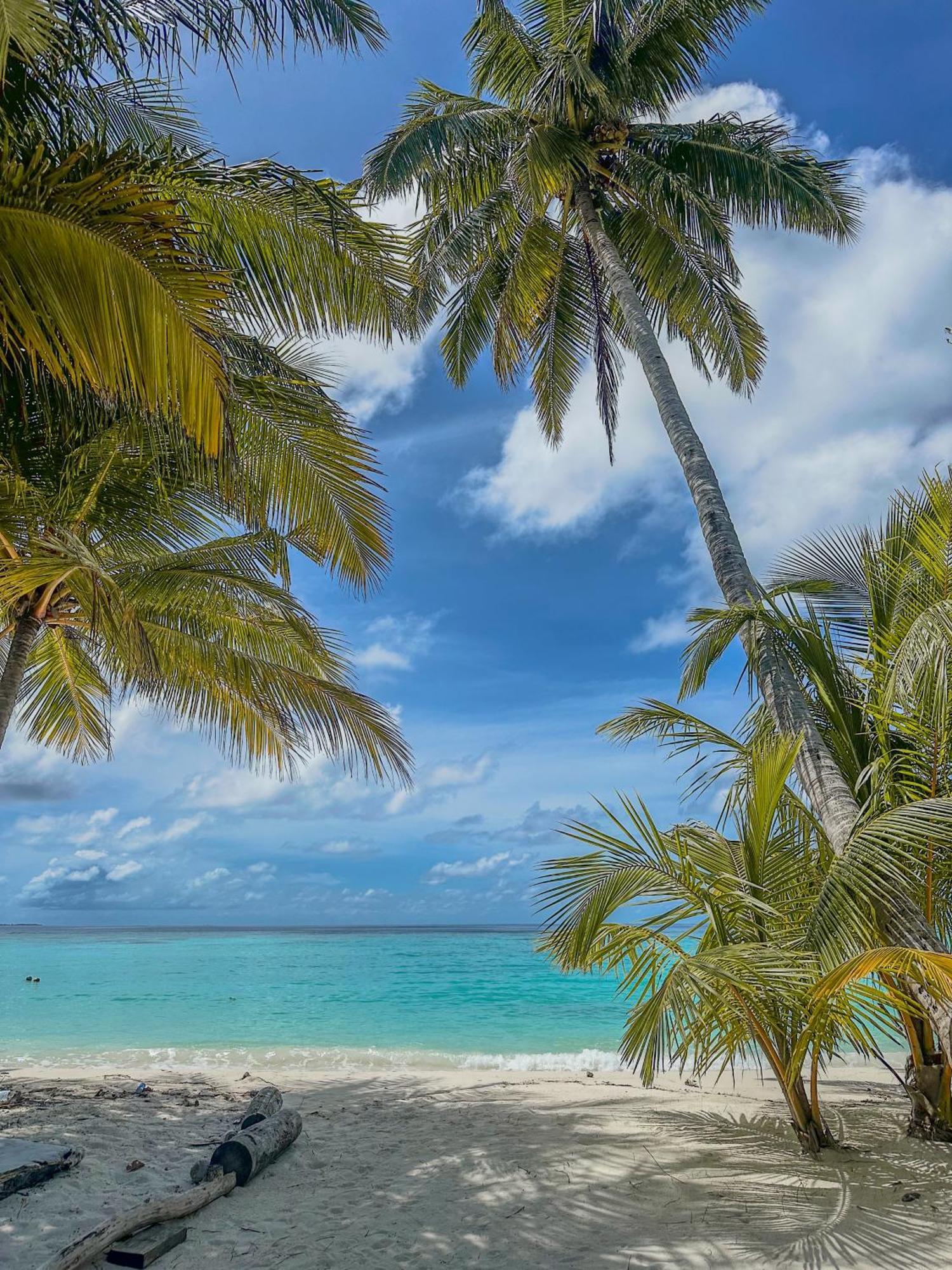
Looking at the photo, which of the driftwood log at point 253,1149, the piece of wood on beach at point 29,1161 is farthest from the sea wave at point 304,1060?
the piece of wood on beach at point 29,1161

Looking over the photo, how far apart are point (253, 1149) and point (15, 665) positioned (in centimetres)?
413

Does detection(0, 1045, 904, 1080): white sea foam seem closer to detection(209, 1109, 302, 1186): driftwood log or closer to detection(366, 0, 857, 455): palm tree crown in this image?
detection(209, 1109, 302, 1186): driftwood log

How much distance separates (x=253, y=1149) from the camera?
184 inches

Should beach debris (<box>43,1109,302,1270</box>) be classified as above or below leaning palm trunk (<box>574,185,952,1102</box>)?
below

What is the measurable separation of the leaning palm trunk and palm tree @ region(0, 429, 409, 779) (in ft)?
12.3

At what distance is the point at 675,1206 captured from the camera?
3926mm

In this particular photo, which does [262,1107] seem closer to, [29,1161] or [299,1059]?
[29,1161]

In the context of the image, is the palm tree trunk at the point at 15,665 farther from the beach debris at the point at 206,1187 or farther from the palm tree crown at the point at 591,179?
the palm tree crown at the point at 591,179

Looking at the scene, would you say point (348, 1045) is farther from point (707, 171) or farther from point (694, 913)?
point (707, 171)

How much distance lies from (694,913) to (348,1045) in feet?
30.2

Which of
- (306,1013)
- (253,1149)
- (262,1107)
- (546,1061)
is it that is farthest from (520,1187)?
(306,1013)

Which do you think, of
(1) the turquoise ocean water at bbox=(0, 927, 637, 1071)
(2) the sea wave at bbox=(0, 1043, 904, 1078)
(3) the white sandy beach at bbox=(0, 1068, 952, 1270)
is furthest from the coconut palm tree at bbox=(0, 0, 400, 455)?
(1) the turquoise ocean water at bbox=(0, 927, 637, 1071)

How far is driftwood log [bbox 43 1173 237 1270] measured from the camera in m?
3.19

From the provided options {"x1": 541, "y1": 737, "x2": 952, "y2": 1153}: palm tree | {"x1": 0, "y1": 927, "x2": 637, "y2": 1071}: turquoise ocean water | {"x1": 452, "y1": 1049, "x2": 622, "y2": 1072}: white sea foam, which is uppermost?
{"x1": 541, "y1": 737, "x2": 952, "y2": 1153}: palm tree
